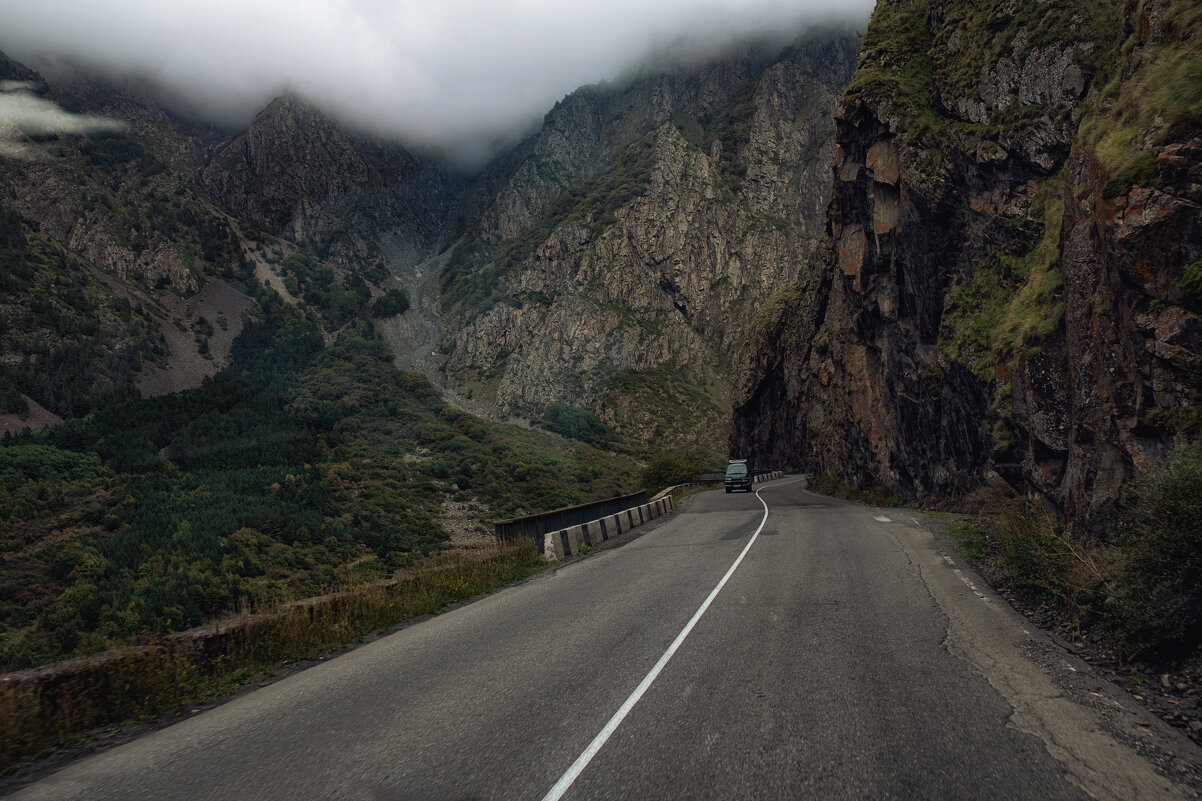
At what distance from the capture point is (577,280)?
182875mm

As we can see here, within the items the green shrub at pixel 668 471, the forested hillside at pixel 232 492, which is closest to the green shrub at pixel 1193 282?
the forested hillside at pixel 232 492

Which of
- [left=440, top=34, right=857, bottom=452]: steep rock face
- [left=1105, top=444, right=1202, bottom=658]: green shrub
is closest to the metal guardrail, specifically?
[left=1105, top=444, right=1202, bottom=658]: green shrub

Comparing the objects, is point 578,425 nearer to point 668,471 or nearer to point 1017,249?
point 668,471

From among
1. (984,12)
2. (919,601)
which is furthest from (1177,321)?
(984,12)

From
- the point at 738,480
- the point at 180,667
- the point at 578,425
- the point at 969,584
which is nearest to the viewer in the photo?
the point at 180,667

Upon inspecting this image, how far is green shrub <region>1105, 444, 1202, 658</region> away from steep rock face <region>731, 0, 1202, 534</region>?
394 cm

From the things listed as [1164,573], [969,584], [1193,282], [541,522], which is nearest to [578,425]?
[541,522]

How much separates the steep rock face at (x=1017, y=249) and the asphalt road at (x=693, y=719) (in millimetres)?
6154

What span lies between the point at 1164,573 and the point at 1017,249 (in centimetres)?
1840

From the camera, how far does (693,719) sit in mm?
5047

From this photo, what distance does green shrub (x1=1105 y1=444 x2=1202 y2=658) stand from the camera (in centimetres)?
577

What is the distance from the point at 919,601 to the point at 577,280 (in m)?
178

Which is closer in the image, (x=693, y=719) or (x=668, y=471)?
(x=693, y=719)

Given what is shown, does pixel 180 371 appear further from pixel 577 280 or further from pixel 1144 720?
pixel 1144 720
